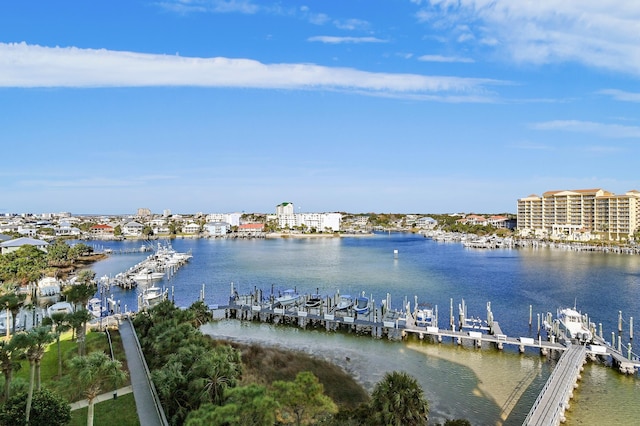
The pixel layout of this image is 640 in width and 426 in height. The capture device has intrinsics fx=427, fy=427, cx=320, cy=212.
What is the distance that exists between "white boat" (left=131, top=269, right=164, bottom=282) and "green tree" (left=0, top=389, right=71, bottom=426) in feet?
150

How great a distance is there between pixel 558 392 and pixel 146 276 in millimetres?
52780

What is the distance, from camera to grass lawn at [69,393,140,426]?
1652 cm

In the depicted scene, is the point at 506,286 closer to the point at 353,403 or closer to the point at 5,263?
the point at 353,403

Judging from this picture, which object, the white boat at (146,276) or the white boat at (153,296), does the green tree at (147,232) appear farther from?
the white boat at (153,296)

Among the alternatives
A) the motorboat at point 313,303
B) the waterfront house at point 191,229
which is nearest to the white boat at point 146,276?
the motorboat at point 313,303

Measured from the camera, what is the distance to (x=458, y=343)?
3191cm

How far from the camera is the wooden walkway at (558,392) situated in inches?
737

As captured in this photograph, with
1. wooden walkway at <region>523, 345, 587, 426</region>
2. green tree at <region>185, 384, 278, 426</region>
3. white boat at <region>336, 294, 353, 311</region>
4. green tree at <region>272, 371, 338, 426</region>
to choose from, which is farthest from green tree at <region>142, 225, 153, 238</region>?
green tree at <region>185, 384, 278, 426</region>

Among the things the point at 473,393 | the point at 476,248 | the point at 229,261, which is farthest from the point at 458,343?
the point at 476,248

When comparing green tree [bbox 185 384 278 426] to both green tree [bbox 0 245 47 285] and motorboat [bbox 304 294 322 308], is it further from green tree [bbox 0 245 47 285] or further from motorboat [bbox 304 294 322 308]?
green tree [bbox 0 245 47 285]

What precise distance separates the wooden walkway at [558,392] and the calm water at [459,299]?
0.89 m

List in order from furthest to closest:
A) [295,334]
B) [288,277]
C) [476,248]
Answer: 1. [476,248]
2. [288,277]
3. [295,334]

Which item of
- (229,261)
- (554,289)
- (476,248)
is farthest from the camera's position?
(476,248)

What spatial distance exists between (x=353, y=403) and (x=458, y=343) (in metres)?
13.2
